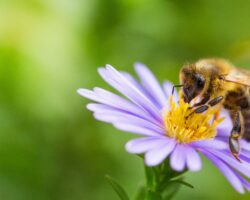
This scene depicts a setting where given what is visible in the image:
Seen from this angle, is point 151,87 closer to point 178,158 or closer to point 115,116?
point 115,116

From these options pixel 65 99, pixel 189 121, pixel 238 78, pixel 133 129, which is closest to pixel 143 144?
pixel 133 129

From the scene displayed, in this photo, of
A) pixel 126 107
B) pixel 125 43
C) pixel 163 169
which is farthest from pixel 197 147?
pixel 125 43

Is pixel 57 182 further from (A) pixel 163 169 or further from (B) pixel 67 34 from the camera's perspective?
(A) pixel 163 169

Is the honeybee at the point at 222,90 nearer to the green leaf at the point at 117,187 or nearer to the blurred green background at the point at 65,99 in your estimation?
the green leaf at the point at 117,187

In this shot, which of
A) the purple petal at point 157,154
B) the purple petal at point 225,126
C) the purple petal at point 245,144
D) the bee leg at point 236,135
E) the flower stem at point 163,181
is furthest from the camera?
the purple petal at point 225,126

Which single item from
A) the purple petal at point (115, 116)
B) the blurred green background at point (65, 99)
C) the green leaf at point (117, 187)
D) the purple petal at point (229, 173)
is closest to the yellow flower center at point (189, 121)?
the purple petal at point (115, 116)

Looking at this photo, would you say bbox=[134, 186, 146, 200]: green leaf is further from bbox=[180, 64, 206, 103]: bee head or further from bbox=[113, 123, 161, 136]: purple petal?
bbox=[180, 64, 206, 103]: bee head
